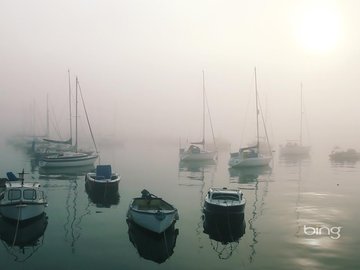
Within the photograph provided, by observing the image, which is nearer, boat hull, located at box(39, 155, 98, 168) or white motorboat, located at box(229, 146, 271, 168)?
boat hull, located at box(39, 155, 98, 168)

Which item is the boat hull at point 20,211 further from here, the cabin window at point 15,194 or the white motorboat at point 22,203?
the cabin window at point 15,194

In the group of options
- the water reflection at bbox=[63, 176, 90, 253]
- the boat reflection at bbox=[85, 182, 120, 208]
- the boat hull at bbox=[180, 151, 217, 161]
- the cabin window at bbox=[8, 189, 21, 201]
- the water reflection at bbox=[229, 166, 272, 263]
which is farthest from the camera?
the boat hull at bbox=[180, 151, 217, 161]

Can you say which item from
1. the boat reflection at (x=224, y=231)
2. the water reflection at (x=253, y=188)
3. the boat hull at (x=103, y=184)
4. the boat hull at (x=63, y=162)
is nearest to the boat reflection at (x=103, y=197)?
the boat hull at (x=103, y=184)

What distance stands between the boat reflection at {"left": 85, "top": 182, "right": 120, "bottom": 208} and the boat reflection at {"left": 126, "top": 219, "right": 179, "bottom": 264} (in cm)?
1050

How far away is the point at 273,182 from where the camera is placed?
208 ft

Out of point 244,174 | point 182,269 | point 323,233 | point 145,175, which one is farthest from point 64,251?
point 244,174

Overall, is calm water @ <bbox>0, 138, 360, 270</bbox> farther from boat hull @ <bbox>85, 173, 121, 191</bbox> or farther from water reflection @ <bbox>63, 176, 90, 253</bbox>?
boat hull @ <bbox>85, 173, 121, 191</bbox>

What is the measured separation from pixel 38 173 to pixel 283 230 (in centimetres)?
4961

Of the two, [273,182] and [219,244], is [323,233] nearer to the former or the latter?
[219,244]

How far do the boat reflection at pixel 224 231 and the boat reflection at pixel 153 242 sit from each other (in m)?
3.00

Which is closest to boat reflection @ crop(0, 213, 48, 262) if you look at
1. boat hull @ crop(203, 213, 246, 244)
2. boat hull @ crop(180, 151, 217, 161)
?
boat hull @ crop(203, 213, 246, 244)

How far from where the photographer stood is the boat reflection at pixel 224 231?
27375 millimetres

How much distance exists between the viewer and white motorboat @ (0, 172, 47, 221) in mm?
31953

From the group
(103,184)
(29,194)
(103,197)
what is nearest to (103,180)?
(103,184)
